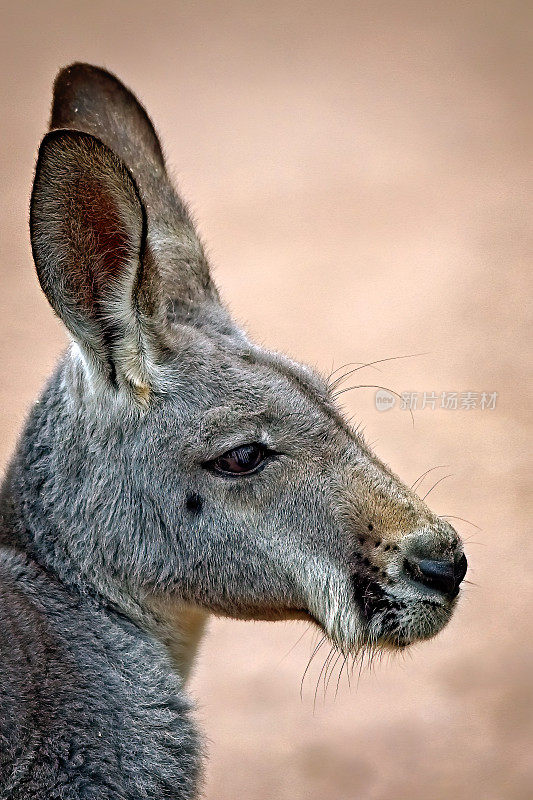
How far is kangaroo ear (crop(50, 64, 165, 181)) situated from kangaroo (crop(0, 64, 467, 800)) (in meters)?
0.68

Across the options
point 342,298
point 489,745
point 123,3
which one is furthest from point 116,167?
point 123,3

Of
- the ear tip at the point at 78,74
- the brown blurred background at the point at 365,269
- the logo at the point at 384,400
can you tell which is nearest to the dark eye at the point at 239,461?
the ear tip at the point at 78,74

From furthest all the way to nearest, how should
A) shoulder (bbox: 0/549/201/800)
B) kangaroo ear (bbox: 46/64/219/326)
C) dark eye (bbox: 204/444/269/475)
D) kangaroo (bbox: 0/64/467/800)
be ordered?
kangaroo ear (bbox: 46/64/219/326), dark eye (bbox: 204/444/269/475), kangaroo (bbox: 0/64/467/800), shoulder (bbox: 0/549/201/800)

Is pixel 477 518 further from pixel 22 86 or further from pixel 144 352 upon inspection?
pixel 22 86

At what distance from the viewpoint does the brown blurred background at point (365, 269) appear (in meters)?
6.04

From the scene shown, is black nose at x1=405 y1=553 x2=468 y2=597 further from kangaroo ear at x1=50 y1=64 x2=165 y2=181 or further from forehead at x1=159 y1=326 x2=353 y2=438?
kangaroo ear at x1=50 y1=64 x2=165 y2=181

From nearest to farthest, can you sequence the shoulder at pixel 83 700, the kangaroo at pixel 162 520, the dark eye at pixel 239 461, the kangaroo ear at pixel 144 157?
the shoulder at pixel 83 700, the kangaroo at pixel 162 520, the dark eye at pixel 239 461, the kangaroo ear at pixel 144 157

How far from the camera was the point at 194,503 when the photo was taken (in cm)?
290

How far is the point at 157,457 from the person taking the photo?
2900 millimetres

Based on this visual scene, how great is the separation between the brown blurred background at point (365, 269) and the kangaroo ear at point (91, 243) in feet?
9.02

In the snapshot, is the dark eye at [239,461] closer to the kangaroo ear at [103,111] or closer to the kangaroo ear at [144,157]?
the kangaroo ear at [144,157]

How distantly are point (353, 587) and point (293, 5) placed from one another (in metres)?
13.5

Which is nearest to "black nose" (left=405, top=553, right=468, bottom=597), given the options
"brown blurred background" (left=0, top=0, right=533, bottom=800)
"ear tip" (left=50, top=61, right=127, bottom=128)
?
"ear tip" (left=50, top=61, right=127, bottom=128)

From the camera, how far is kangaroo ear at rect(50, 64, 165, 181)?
3.38m
